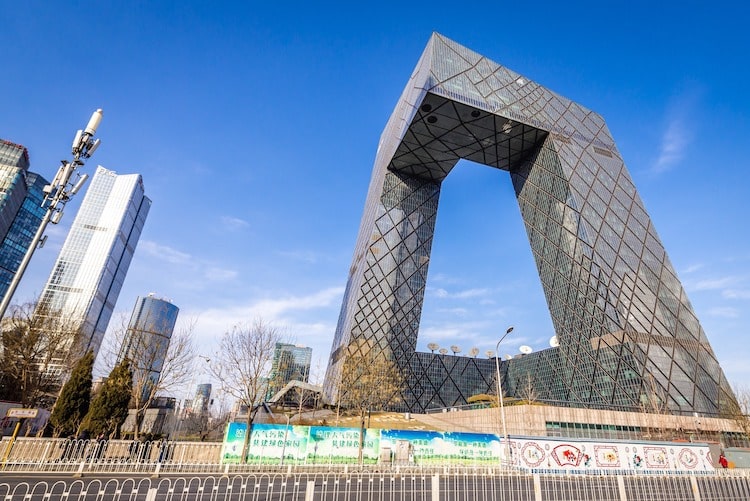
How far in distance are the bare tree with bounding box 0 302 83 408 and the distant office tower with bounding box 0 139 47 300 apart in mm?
56107

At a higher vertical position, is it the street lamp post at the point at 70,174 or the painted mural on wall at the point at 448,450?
the street lamp post at the point at 70,174

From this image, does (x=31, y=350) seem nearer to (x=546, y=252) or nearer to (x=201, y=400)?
(x=546, y=252)

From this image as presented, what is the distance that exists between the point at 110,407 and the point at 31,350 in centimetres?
1103

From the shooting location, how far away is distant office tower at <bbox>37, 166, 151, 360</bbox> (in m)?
107

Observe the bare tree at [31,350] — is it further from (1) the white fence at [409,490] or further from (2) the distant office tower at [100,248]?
(2) the distant office tower at [100,248]

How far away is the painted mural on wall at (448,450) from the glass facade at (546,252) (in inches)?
879

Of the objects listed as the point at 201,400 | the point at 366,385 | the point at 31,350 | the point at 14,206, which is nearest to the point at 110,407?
the point at 31,350

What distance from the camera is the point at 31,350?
27047mm

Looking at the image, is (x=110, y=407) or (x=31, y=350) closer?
(x=110, y=407)

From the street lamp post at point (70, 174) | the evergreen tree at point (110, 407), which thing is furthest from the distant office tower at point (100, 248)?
the street lamp post at point (70, 174)

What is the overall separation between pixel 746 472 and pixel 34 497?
975 inches

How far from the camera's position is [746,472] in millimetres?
15055

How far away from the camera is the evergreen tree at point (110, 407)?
2133 centimetres

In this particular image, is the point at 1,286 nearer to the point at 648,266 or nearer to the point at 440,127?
the point at 440,127
